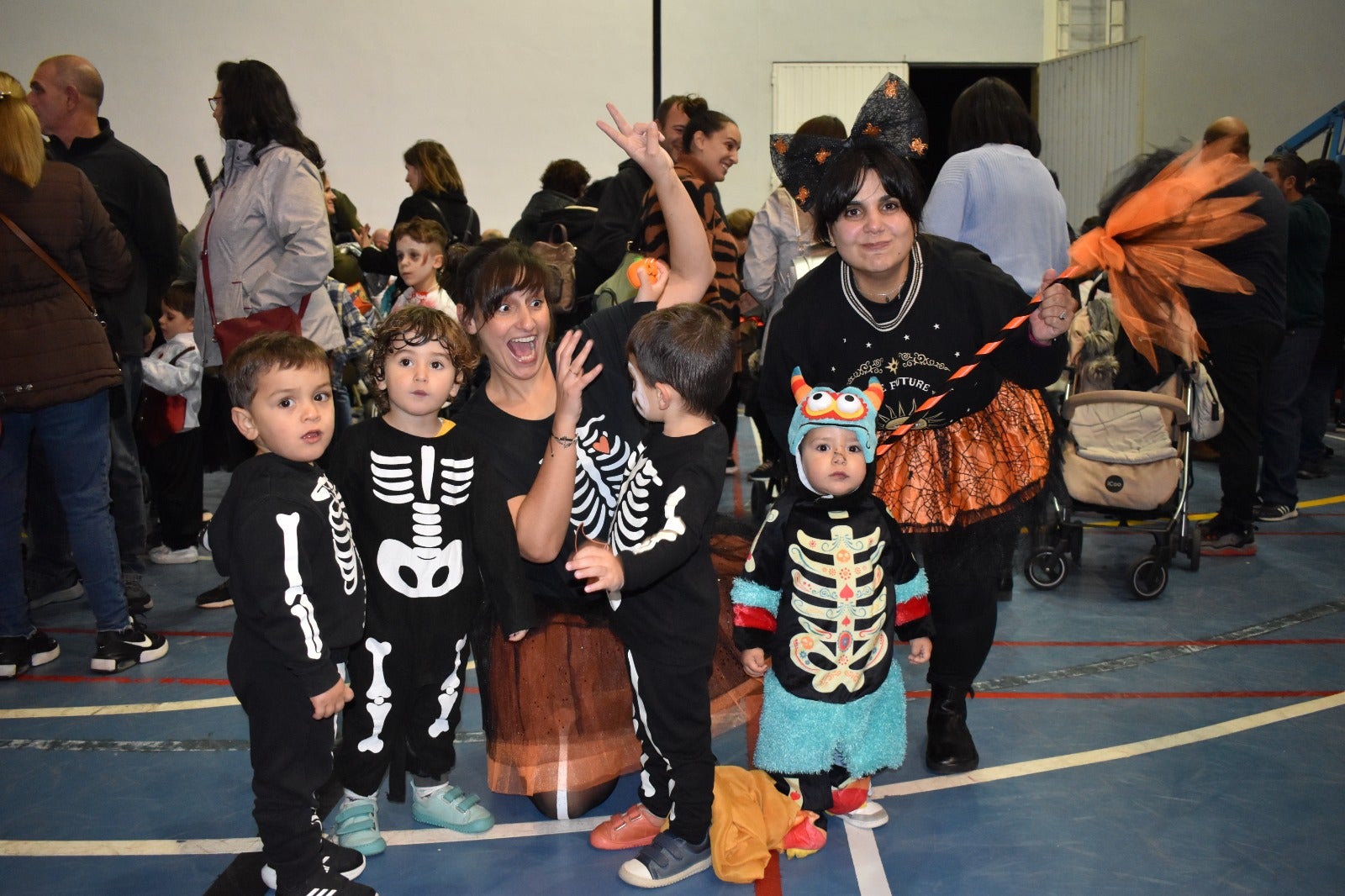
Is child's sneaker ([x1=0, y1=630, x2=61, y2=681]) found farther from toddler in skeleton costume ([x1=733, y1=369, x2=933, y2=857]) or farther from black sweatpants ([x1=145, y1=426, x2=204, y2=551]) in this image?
toddler in skeleton costume ([x1=733, y1=369, x2=933, y2=857])

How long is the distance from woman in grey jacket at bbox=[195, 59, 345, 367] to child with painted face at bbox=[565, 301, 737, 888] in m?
1.84

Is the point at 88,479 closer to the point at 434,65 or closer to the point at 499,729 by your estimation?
the point at 499,729

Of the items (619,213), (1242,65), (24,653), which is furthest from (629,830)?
(1242,65)

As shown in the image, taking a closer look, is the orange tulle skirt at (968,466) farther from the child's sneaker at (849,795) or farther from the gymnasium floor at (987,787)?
the gymnasium floor at (987,787)

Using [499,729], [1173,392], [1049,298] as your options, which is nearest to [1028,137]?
[1049,298]

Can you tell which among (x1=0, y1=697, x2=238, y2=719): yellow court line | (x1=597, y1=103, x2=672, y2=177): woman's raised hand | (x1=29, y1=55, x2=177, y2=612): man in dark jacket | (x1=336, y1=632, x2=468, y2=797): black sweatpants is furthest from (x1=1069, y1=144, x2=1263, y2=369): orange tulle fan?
(x1=29, y1=55, x2=177, y2=612): man in dark jacket

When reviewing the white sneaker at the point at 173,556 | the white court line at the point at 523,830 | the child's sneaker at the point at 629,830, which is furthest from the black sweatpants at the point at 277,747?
the white sneaker at the point at 173,556

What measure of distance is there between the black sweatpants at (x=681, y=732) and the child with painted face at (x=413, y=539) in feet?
1.08

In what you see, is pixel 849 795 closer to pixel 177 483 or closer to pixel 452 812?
pixel 452 812

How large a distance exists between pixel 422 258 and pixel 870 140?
122 inches

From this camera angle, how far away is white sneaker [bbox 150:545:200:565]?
199 inches

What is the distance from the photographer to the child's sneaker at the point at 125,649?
3643 millimetres

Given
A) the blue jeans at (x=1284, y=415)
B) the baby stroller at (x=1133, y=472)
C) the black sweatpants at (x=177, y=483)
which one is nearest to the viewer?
the baby stroller at (x=1133, y=472)

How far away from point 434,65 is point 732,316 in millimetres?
7040
